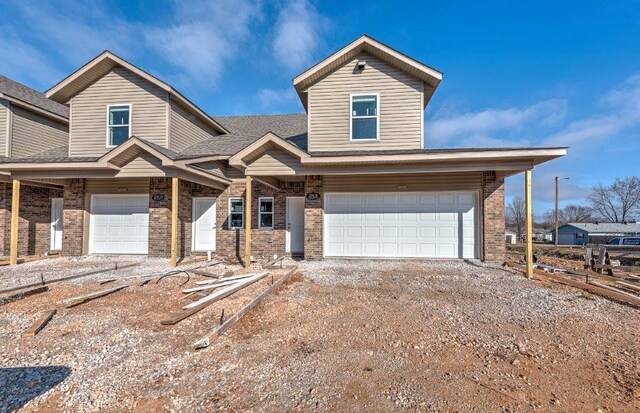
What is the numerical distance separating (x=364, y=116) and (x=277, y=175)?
3.56 metres

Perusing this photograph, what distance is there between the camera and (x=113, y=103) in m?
11.3

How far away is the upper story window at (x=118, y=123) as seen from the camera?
442 inches

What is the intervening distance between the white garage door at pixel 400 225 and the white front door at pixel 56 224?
→ 10924 millimetres

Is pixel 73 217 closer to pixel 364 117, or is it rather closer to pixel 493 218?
pixel 364 117

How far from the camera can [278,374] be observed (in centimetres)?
321

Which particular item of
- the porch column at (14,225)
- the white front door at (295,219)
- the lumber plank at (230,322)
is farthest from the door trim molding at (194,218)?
the lumber plank at (230,322)

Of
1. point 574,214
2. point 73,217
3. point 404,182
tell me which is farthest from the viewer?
point 574,214

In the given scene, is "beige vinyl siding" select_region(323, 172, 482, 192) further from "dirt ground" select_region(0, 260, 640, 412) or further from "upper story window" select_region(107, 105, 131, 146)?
"upper story window" select_region(107, 105, 131, 146)

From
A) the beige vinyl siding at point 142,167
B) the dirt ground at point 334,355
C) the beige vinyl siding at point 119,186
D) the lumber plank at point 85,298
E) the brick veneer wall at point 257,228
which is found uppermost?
the beige vinyl siding at point 142,167

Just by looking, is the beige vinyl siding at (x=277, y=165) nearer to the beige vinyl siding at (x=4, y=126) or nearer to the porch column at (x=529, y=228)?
the porch column at (x=529, y=228)

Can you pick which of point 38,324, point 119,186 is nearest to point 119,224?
point 119,186

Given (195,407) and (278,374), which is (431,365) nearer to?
(278,374)

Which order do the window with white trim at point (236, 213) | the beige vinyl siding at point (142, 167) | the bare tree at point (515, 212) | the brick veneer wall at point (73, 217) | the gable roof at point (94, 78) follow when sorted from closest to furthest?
1. the beige vinyl siding at point (142, 167)
2. the gable roof at point (94, 78)
3. the brick veneer wall at point (73, 217)
4. the window with white trim at point (236, 213)
5. the bare tree at point (515, 212)

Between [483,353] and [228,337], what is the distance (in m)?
3.22
